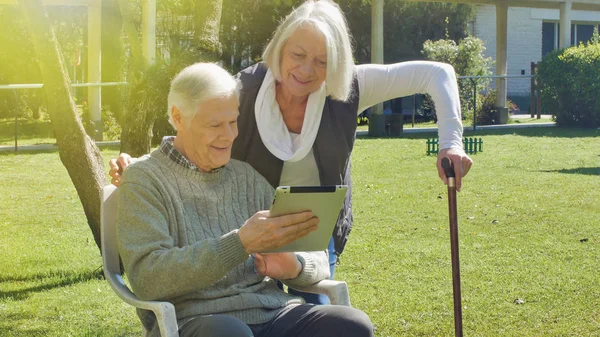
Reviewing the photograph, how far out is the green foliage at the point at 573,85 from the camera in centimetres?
2156

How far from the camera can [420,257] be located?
747 centimetres

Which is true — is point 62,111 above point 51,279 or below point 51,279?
above

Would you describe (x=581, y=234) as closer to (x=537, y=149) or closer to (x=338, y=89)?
(x=338, y=89)

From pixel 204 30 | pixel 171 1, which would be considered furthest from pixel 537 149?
pixel 204 30

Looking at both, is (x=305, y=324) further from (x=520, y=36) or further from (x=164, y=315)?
(x=520, y=36)

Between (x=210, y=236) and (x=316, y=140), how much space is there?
2.37ft

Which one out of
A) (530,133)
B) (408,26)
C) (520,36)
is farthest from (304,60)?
(520,36)

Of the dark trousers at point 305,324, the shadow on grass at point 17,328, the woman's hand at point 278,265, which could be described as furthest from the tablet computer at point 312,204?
the shadow on grass at point 17,328

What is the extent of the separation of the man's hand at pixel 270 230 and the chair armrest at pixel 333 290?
572mm

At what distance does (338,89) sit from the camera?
12.5 feet

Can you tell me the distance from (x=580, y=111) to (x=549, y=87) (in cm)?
94

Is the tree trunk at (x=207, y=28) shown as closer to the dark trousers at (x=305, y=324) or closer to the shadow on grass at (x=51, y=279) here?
the shadow on grass at (x=51, y=279)

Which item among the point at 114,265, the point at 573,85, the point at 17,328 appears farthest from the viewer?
the point at 573,85

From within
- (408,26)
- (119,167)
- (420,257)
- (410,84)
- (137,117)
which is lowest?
(420,257)
